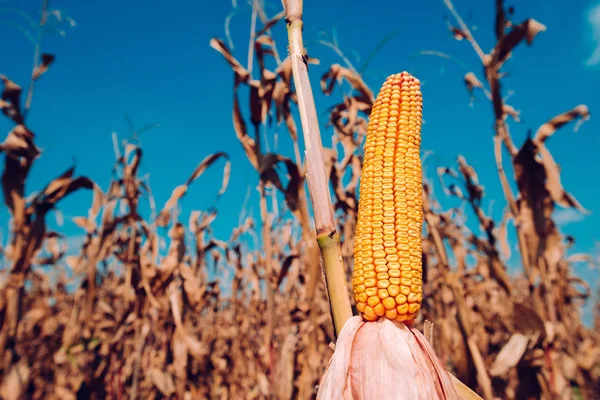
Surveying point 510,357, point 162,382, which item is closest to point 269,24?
point 510,357

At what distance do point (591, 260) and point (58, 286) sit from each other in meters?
13.3

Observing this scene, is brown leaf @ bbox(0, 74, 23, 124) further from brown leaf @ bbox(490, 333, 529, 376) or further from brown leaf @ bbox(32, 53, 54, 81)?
brown leaf @ bbox(490, 333, 529, 376)

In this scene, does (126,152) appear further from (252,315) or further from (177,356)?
(252,315)

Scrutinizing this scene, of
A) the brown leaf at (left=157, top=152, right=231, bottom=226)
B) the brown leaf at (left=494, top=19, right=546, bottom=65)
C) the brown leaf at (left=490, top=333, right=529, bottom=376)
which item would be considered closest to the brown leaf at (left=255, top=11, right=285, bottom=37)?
the brown leaf at (left=157, top=152, right=231, bottom=226)

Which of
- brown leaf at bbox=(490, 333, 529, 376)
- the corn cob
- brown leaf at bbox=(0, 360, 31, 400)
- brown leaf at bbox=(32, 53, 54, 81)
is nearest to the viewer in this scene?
the corn cob

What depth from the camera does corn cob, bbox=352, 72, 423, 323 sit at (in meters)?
1.12

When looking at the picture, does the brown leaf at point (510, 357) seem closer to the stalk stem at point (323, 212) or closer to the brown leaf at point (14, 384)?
the stalk stem at point (323, 212)

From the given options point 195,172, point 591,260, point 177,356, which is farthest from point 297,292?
point 591,260

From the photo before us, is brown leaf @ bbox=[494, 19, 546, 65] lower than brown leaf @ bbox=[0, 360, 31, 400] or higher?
higher

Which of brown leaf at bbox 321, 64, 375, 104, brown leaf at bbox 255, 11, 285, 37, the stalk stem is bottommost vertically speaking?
the stalk stem

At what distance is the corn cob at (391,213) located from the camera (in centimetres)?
112

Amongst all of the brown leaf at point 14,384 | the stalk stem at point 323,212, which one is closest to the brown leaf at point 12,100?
the brown leaf at point 14,384

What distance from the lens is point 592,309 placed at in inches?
504

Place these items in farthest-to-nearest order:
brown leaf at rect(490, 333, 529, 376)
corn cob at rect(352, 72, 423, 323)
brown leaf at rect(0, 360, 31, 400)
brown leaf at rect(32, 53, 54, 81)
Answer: brown leaf at rect(32, 53, 54, 81) → brown leaf at rect(0, 360, 31, 400) → brown leaf at rect(490, 333, 529, 376) → corn cob at rect(352, 72, 423, 323)
